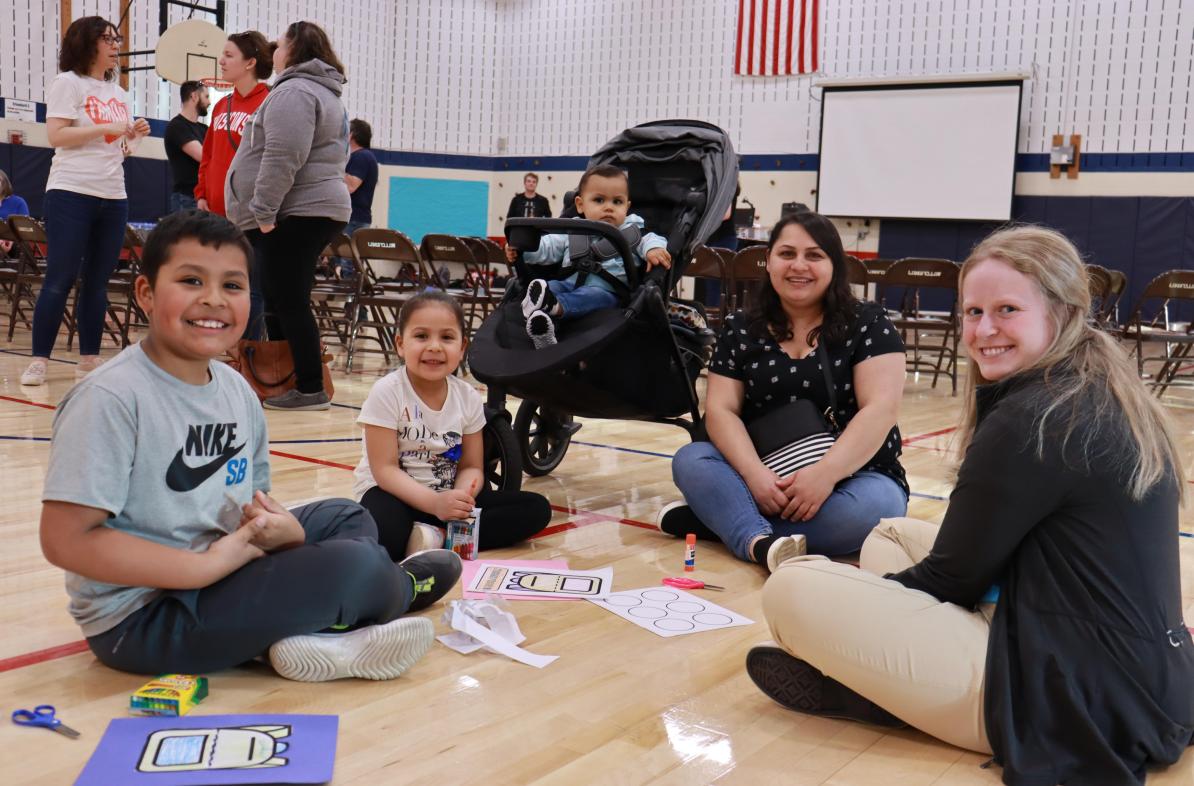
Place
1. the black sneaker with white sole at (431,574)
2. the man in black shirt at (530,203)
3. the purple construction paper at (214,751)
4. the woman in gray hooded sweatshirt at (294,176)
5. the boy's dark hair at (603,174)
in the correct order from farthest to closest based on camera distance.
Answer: the man in black shirt at (530,203) → the woman in gray hooded sweatshirt at (294,176) → the boy's dark hair at (603,174) → the black sneaker with white sole at (431,574) → the purple construction paper at (214,751)

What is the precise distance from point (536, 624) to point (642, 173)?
2223mm

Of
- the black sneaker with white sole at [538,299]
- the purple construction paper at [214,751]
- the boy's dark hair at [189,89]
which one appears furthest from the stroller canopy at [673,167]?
the boy's dark hair at [189,89]

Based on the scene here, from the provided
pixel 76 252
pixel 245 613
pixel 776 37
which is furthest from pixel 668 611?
pixel 776 37

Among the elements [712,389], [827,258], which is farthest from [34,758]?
[827,258]

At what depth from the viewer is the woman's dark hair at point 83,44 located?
486 centimetres

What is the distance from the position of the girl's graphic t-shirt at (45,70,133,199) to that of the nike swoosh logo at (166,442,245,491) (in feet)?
11.8

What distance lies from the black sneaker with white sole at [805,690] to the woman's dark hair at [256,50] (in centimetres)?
384

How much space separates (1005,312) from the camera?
1.68 meters

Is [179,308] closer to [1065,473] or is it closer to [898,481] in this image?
[1065,473]

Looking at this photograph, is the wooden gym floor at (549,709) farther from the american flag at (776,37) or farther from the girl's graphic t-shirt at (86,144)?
the american flag at (776,37)

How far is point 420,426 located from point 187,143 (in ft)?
16.2

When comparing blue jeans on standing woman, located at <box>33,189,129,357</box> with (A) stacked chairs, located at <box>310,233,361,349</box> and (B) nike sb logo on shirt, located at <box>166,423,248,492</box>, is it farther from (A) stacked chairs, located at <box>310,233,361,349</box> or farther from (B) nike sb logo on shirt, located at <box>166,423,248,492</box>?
(B) nike sb logo on shirt, located at <box>166,423,248,492</box>

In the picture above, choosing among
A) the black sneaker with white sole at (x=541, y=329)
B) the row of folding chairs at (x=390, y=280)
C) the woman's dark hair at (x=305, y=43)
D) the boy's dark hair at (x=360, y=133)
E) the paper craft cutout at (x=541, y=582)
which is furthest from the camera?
the boy's dark hair at (x=360, y=133)

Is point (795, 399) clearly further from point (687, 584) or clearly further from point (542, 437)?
point (542, 437)
